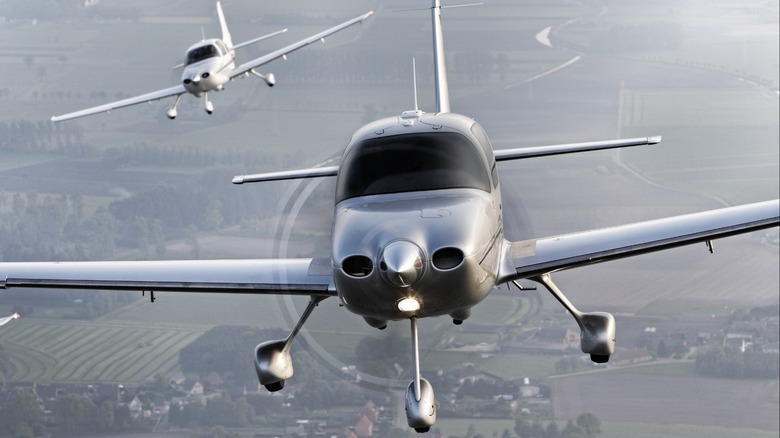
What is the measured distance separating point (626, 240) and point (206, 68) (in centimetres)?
4043

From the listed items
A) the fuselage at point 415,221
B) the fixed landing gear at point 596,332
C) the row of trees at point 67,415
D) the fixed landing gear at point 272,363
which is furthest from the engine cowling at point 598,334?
the row of trees at point 67,415

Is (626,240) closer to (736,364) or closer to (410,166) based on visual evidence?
(410,166)

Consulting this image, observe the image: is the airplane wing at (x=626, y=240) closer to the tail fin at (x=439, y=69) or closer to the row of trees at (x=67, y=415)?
the tail fin at (x=439, y=69)

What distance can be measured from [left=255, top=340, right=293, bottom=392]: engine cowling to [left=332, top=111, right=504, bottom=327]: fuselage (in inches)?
89.2

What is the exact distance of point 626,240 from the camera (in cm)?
1752

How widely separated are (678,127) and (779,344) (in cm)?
2961

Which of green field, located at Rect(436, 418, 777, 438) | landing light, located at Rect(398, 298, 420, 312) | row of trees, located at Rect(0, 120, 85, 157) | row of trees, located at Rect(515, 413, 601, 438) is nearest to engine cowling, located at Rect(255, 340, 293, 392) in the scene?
landing light, located at Rect(398, 298, 420, 312)

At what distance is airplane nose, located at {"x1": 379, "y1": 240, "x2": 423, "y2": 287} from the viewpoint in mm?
13391

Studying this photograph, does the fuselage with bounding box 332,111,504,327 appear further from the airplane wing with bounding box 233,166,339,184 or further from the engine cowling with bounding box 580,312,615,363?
the engine cowling with bounding box 580,312,615,363

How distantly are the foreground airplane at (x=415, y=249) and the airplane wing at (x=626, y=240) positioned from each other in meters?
0.02

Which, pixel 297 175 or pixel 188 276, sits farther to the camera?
pixel 297 175

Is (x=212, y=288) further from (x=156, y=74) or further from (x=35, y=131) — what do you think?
(x=156, y=74)

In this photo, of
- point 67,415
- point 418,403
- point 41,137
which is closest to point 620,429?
point 67,415

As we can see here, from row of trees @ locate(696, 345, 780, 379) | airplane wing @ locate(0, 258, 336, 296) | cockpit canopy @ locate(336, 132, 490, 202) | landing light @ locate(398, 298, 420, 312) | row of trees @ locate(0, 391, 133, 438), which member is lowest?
landing light @ locate(398, 298, 420, 312)
